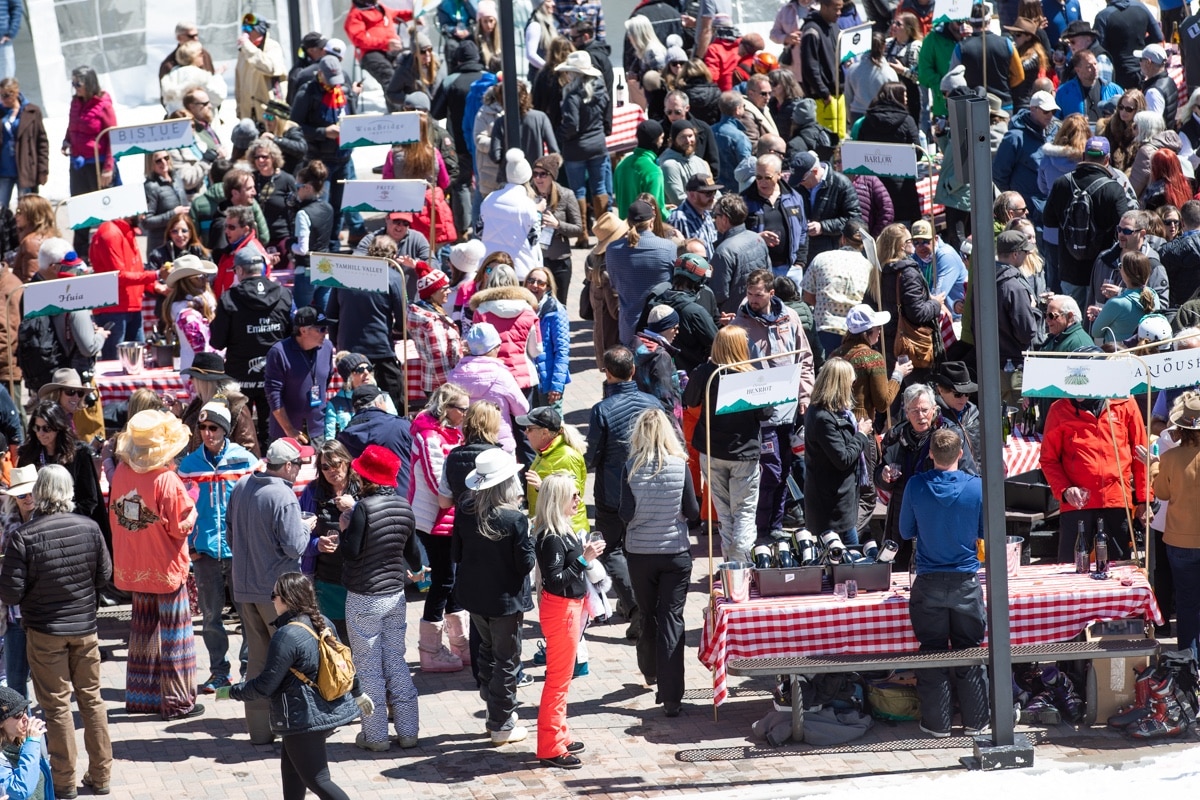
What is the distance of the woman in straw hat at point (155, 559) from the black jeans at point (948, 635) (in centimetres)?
392

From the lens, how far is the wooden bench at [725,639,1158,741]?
9.04 m

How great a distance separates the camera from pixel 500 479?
30.0 feet

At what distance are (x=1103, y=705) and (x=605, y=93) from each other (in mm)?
9741

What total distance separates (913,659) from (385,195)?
6758 mm

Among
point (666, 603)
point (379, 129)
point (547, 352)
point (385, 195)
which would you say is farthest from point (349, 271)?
point (666, 603)

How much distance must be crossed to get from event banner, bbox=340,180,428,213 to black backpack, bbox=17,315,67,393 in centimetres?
248

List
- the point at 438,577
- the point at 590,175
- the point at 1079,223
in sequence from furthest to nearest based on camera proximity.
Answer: the point at 590,175
the point at 1079,223
the point at 438,577

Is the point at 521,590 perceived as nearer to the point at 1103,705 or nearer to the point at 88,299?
the point at 1103,705

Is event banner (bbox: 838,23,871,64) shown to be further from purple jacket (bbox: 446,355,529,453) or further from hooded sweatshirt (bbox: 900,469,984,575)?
hooded sweatshirt (bbox: 900,469,984,575)

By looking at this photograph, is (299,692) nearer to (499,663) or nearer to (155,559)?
(499,663)

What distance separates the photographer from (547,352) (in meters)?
12.7

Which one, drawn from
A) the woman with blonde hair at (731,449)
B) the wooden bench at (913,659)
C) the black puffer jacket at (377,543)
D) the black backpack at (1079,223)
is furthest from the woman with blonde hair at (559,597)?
the black backpack at (1079,223)

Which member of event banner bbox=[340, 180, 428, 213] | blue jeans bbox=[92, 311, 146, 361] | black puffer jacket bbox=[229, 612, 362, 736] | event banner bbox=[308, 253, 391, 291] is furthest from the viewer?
blue jeans bbox=[92, 311, 146, 361]

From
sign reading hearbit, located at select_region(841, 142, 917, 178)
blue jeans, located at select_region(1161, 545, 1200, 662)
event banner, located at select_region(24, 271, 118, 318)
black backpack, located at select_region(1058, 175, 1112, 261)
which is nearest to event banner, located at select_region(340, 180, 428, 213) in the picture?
event banner, located at select_region(24, 271, 118, 318)
